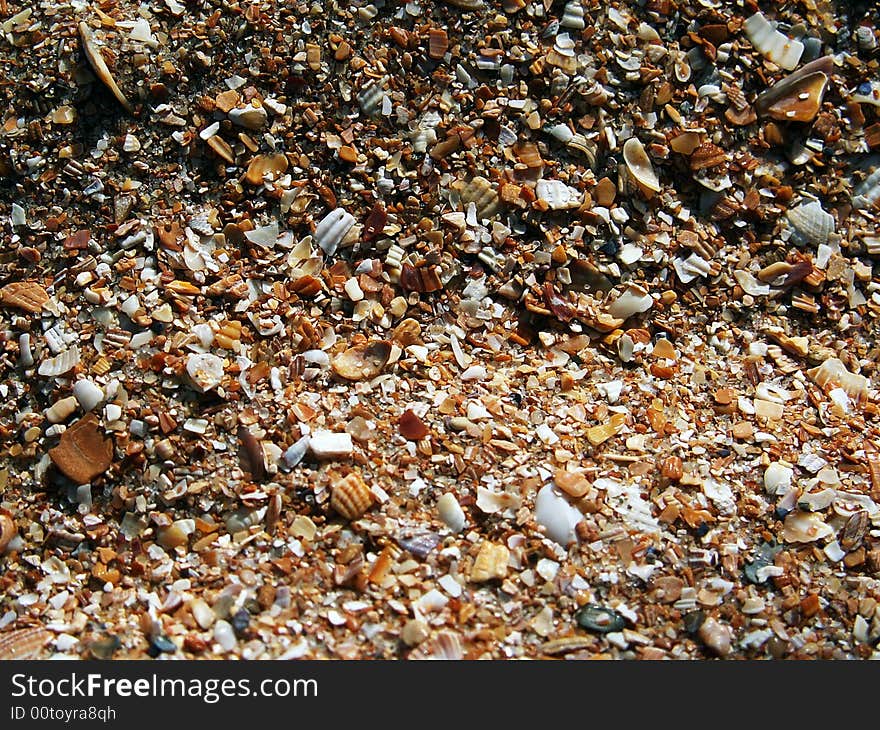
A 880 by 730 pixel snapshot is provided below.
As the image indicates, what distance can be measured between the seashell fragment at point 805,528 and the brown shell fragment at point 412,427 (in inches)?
23.7

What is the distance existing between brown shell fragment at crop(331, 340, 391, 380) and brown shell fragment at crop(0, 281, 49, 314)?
514mm

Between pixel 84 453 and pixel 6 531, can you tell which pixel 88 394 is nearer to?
pixel 84 453

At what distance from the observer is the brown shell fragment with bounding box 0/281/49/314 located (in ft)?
4.91

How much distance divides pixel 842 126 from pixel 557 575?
1093mm

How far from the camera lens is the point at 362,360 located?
1.49 meters

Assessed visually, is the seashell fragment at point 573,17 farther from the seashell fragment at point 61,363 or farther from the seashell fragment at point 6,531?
the seashell fragment at point 6,531

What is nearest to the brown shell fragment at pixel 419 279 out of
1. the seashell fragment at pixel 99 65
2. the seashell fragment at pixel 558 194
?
the seashell fragment at pixel 558 194

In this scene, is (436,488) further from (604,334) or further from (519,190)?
(519,190)

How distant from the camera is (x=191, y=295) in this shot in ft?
4.91

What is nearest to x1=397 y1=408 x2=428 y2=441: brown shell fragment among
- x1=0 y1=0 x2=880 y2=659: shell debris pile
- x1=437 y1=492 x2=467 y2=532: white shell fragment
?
x1=0 y1=0 x2=880 y2=659: shell debris pile

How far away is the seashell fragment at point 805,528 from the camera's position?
1.41m

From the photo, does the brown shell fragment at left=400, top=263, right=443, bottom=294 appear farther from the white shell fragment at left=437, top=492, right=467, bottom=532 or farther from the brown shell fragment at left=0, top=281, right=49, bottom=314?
the brown shell fragment at left=0, top=281, right=49, bottom=314

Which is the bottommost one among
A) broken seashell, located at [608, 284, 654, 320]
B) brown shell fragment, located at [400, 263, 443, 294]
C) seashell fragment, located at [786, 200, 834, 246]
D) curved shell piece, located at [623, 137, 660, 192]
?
broken seashell, located at [608, 284, 654, 320]

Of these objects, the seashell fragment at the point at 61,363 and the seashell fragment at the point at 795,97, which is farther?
the seashell fragment at the point at 795,97
